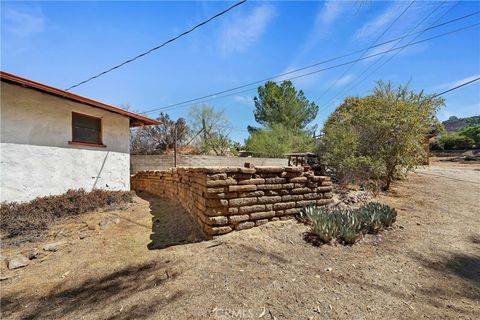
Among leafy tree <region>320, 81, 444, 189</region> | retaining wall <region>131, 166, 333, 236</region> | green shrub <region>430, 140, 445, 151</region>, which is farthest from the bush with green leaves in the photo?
green shrub <region>430, 140, 445, 151</region>

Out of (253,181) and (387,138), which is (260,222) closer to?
(253,181)

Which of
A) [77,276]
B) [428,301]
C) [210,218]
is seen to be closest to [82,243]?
[77,276]

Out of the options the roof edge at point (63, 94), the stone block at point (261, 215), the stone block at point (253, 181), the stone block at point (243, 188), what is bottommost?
the stone block at point (261, 215)

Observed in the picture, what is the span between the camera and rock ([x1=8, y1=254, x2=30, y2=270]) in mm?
3448

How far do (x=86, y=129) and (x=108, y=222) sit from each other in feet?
10.8

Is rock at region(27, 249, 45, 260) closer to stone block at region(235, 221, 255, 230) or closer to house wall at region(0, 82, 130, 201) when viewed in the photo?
house wall at region(0, 82, 130, 201)

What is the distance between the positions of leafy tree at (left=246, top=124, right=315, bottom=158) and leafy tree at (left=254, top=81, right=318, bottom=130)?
2.83 metres

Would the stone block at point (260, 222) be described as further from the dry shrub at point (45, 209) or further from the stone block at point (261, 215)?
the dry shrub at point (45, 209)

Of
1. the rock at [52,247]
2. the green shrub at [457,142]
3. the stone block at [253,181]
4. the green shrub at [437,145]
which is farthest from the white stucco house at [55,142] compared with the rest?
the green shrub at [457,142]

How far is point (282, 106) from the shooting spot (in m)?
21.3

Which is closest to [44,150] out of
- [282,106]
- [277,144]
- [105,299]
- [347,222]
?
[105,299]

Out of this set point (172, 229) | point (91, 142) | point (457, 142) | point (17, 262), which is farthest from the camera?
point (457, 142)

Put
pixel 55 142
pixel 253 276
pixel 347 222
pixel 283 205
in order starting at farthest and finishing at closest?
pixel 55 142, pixel 283 205, pixel 347 222, pixel 253 276

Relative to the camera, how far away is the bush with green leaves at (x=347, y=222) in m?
3.51
